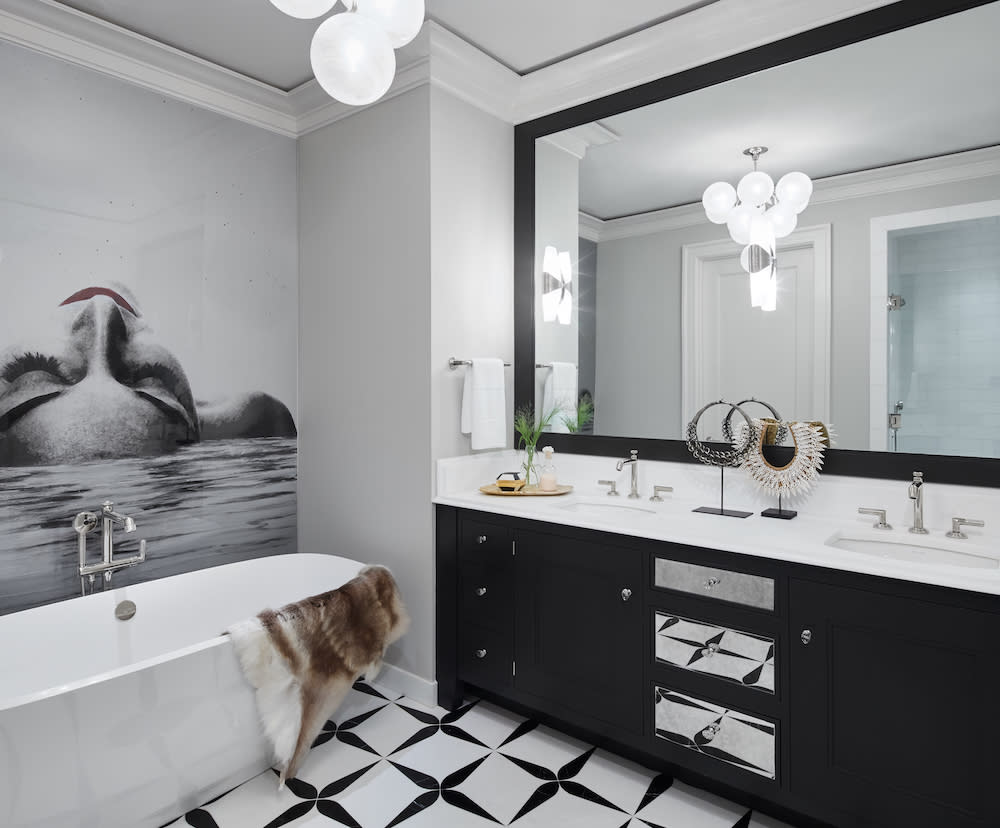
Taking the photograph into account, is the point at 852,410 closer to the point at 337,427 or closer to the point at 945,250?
the point at 945,250

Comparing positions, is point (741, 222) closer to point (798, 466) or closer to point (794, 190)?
point (794, 190)

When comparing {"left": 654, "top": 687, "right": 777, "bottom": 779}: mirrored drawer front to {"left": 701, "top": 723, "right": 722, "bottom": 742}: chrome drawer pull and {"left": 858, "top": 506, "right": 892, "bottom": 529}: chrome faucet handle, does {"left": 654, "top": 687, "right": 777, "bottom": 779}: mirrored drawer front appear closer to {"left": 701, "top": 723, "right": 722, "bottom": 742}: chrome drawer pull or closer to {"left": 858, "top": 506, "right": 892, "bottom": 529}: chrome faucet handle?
{"left": 701, "top": 723, "right": 722, "bottom": 742}: chrome drawer pull

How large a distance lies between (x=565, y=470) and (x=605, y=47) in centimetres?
172

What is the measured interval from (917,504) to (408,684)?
1996mm

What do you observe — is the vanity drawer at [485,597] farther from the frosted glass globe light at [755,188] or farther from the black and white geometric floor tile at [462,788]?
the frosted glass globe light at [755,188]

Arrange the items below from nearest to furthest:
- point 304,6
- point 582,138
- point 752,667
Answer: point 304,6 < point 752,667 < point 582,138

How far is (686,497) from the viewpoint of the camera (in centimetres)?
250

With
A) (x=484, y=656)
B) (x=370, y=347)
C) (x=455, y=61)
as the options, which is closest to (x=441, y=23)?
(x=455, y=61)

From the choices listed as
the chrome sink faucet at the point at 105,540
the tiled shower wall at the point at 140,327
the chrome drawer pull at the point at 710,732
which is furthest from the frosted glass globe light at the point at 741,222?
the chrome sink faucet at the point at 105,540

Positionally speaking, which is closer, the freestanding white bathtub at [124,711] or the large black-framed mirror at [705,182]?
the freestanding white bathtub at [124,711]

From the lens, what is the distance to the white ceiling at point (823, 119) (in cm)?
193

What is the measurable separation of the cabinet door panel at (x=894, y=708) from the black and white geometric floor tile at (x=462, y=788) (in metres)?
0.37

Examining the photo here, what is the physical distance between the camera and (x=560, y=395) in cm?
288

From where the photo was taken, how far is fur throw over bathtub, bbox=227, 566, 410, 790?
6.45 feet
